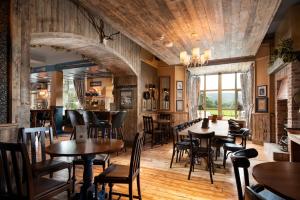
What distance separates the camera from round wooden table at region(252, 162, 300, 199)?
1.12 m

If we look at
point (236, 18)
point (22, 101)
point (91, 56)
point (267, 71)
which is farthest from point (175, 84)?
point (22, 101)

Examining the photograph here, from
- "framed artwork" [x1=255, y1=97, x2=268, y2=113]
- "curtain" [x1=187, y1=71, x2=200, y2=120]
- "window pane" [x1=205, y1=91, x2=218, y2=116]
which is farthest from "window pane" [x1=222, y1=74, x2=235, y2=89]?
"framed artwork" [x1=255, y1=97, x2=268, y2=113]

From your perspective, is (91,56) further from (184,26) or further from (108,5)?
(184,26)

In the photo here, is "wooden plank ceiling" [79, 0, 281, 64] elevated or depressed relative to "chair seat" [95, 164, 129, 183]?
elevated

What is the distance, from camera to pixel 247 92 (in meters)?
7.48

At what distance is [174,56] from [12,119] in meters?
5.08

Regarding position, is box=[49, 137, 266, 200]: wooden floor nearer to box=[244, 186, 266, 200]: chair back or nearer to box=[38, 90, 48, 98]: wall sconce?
box=[244, 186, 266, 200]: chair back

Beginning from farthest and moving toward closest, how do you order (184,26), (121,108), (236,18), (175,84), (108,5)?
1. (175,84)
2. (121,108)
3. (184,26)
4. (236,18)
5. (108,5)

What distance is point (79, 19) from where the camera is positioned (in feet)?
12.1

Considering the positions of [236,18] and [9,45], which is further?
[236,18]

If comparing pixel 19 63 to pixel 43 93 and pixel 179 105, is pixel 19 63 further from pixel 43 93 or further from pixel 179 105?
pixel 43 93

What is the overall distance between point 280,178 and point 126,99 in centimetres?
560

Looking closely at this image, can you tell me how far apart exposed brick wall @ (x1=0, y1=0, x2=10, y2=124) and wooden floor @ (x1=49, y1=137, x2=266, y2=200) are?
1463 millimetres

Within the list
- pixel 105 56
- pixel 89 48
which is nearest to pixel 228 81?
pixel 105 56
